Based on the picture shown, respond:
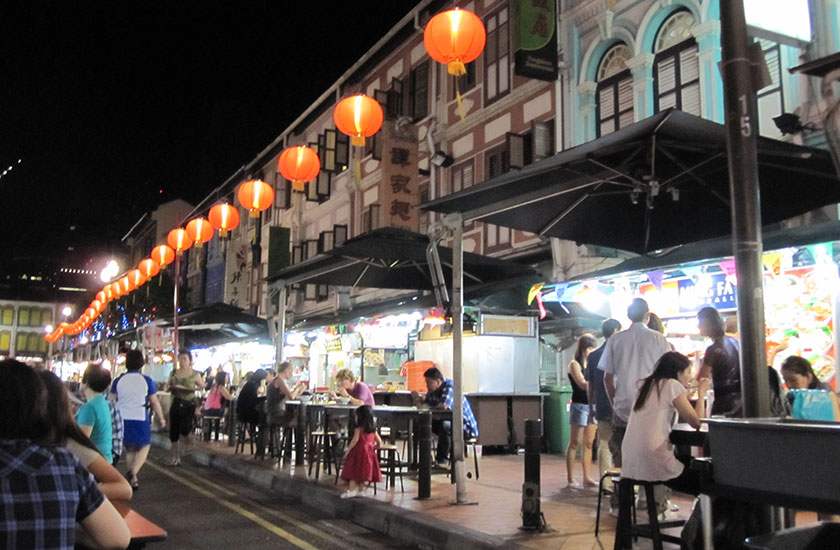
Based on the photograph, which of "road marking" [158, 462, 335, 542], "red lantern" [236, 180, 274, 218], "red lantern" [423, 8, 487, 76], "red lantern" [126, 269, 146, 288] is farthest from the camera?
"red lantern" [126, 269, 146, 288]

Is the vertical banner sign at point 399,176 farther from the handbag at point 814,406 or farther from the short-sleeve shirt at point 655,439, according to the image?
the short-sleeve shirt at point 655,439

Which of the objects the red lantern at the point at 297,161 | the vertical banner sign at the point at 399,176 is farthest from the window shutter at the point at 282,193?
the red lantern at the point at 297,161

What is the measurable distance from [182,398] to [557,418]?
296 inches

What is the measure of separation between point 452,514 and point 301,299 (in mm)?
24021

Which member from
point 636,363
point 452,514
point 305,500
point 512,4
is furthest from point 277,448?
point 512,4

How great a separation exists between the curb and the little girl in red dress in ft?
0.95

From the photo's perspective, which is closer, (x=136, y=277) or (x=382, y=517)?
(x=382, y=517)

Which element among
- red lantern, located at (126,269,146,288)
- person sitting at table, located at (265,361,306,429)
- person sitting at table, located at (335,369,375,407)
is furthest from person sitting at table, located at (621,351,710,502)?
red lantern, located at (126,269,146,288)

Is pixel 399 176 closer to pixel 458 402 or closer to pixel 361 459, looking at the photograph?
pixel 361 459

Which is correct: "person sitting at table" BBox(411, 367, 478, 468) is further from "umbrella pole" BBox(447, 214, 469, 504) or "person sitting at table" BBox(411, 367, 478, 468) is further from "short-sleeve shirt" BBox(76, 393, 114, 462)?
"short-sleeve shirt" BBox(76, 393, 114, 462)

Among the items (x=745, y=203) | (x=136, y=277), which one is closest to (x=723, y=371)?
(x=745, y=203)

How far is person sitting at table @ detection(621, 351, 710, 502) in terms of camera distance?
6.18 m

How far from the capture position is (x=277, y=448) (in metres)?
15.1

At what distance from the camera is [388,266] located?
13344 millimetres
